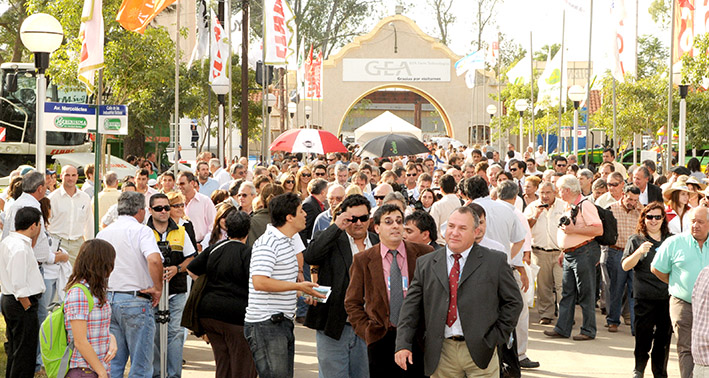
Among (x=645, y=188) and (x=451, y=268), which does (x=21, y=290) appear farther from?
(x=645, y=188)

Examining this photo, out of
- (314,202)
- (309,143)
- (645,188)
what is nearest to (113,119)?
(314,202)

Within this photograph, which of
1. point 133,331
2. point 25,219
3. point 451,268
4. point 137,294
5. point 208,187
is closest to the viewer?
point 451,268

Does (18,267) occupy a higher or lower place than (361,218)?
lower

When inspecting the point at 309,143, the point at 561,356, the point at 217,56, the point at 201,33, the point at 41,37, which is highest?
the point at 201,33

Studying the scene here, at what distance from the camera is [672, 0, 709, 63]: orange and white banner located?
19.0m

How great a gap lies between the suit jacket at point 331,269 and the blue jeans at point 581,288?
15.4 feet

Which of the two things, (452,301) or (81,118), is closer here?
(452,301)

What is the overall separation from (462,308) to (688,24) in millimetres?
15875

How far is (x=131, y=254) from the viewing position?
24.3 ft

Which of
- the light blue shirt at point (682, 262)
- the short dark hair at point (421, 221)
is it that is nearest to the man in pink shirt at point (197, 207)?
the short dark hair at point (421, 221)

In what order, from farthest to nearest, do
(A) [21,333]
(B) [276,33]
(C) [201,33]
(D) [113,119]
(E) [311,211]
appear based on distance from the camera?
(C) [201,33]
(B) [276,33]
(D) [113,119]
(E) [311,211]
(A) [21,333]

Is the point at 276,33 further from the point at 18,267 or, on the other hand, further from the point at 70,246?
the point at 18,267

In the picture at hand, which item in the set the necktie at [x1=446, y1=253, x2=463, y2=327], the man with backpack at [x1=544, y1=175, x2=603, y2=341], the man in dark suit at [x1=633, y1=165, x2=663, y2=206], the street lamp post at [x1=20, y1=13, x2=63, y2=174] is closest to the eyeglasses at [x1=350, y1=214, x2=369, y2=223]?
the necktie at [x1=446, y1=253, x2=463, y2=327]

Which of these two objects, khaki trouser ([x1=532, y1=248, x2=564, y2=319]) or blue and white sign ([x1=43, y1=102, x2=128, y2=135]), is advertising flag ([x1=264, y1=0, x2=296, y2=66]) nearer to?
blue and white sign ([x1=43, y1=102, x2=128, y2=135])
